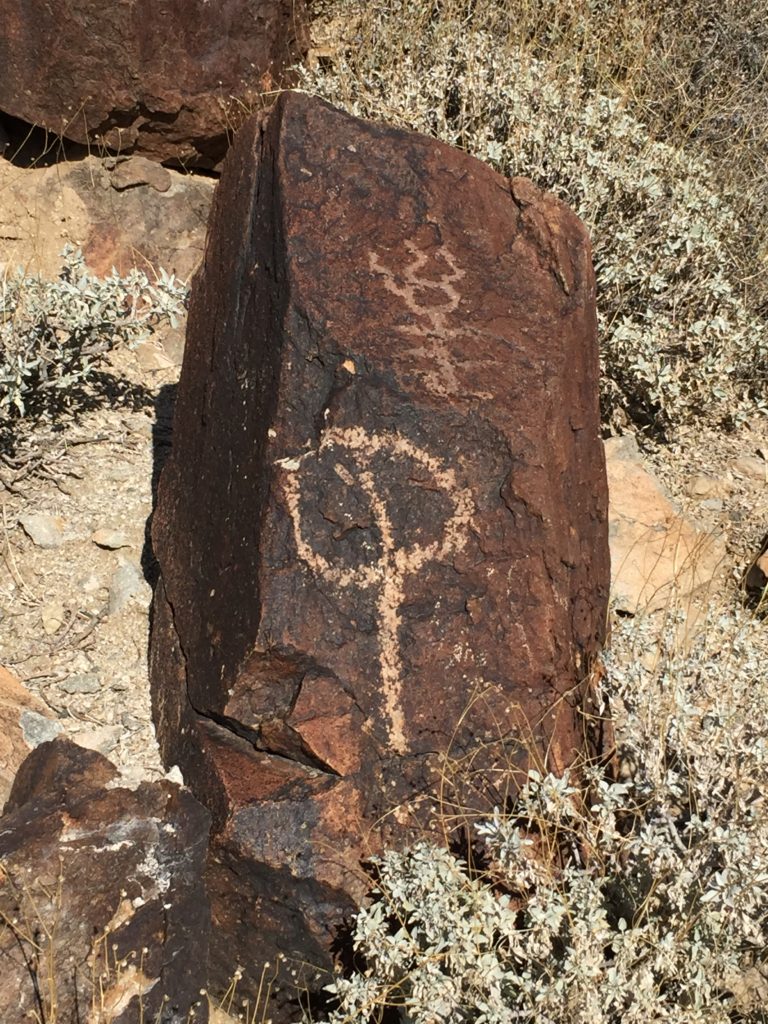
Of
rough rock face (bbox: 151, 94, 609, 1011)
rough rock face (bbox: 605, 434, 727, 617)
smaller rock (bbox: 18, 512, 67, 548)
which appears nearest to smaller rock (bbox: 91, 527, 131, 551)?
smaller rock (bbox: 18, 512, 67, 548)

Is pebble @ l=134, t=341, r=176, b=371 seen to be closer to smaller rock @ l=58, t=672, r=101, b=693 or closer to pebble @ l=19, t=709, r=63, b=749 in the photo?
smaller rock @ l=58, t=672, r=101, b=693

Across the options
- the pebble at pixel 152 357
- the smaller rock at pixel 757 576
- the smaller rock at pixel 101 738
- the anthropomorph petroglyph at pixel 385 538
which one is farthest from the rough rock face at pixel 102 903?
the pebble at pixel 152 357

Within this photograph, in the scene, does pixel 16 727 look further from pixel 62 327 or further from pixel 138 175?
pixel 138 175

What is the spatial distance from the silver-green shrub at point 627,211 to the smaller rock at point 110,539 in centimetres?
193

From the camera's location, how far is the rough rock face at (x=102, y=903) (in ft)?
7.75

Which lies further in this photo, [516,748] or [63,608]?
[63,608]

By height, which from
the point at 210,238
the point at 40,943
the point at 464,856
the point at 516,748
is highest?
the point at 210,238

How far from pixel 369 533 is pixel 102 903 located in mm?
965

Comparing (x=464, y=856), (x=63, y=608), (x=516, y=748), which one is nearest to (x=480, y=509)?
(x=516, y=748)

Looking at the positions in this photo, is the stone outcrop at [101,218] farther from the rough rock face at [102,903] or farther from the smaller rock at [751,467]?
the rough rock face at [102,903]

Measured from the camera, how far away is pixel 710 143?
5246 mm

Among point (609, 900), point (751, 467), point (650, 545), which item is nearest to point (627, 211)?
point (751, 467)

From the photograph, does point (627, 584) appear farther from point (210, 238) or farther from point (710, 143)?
point (710, 143)

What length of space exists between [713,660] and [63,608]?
6.17 ft
